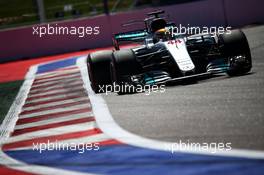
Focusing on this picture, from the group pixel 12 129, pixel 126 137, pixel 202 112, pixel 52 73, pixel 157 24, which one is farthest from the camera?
pixel 52 73

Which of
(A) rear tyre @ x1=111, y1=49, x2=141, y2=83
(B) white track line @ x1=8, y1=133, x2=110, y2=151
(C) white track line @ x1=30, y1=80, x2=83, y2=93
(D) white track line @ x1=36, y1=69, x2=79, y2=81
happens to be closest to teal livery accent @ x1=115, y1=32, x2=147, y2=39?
(A) rear tyre @ x1=111, y1=49, x2=141, y2=83

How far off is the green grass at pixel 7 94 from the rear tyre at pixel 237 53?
3.71 m

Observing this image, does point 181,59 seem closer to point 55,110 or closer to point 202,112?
point 55,110

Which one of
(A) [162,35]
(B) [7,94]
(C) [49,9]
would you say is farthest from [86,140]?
(C) [49,9]

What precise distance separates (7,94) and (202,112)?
735 cm

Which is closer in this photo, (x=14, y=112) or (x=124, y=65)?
(x=124, y=65)

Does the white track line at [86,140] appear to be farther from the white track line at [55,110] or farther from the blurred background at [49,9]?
the blurred background at [49,9]

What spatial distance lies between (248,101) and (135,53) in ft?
11.5

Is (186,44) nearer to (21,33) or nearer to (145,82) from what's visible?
(145,82)

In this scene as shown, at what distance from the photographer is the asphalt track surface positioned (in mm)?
6625

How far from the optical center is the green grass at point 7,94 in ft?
38.9

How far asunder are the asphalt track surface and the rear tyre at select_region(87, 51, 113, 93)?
2.41 feet

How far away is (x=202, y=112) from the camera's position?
803 cm

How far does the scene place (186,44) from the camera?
11242mm
